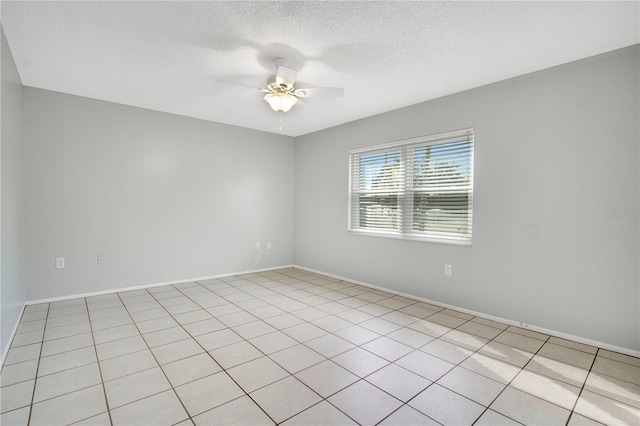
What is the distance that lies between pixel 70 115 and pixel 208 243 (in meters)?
2.36

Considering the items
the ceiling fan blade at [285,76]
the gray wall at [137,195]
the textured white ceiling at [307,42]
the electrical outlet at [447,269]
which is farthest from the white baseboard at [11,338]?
the electrical outlet at [447,269]

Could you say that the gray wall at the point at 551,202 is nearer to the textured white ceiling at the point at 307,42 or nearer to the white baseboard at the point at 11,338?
the textured white ceiling at the point at 307,42

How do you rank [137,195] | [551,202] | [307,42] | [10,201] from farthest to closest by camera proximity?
[137,195]
[551,202]
[10,201]
[307,42]

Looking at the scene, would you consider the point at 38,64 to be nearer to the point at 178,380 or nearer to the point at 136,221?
the point at 136,221

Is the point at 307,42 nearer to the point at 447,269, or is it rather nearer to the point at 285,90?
the point at 285,90

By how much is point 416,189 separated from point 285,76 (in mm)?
2153

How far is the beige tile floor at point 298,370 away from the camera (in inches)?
69.2

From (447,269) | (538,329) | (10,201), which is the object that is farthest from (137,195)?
(538,329)

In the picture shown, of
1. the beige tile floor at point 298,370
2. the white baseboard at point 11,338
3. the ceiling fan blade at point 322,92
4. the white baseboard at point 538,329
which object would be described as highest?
the ceiling fan blade at point 322,92

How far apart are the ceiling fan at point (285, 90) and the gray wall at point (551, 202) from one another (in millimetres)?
1501

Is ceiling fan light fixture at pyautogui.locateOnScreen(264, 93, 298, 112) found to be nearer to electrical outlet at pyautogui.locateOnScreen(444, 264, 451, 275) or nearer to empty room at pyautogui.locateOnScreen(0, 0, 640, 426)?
empty room at pyautogui.locateOnScreen(0, 0, 640, 426)

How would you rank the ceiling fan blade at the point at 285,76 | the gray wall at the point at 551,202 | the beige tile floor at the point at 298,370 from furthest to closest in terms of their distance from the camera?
1. the ceiling fan blade at the point at 285,76
2. the gray wall at the point at 551,202
3. the beige tile floor at the point at 298,370

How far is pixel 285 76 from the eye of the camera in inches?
108

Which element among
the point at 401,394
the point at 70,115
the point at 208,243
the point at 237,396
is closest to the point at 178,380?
the point at 237,396
